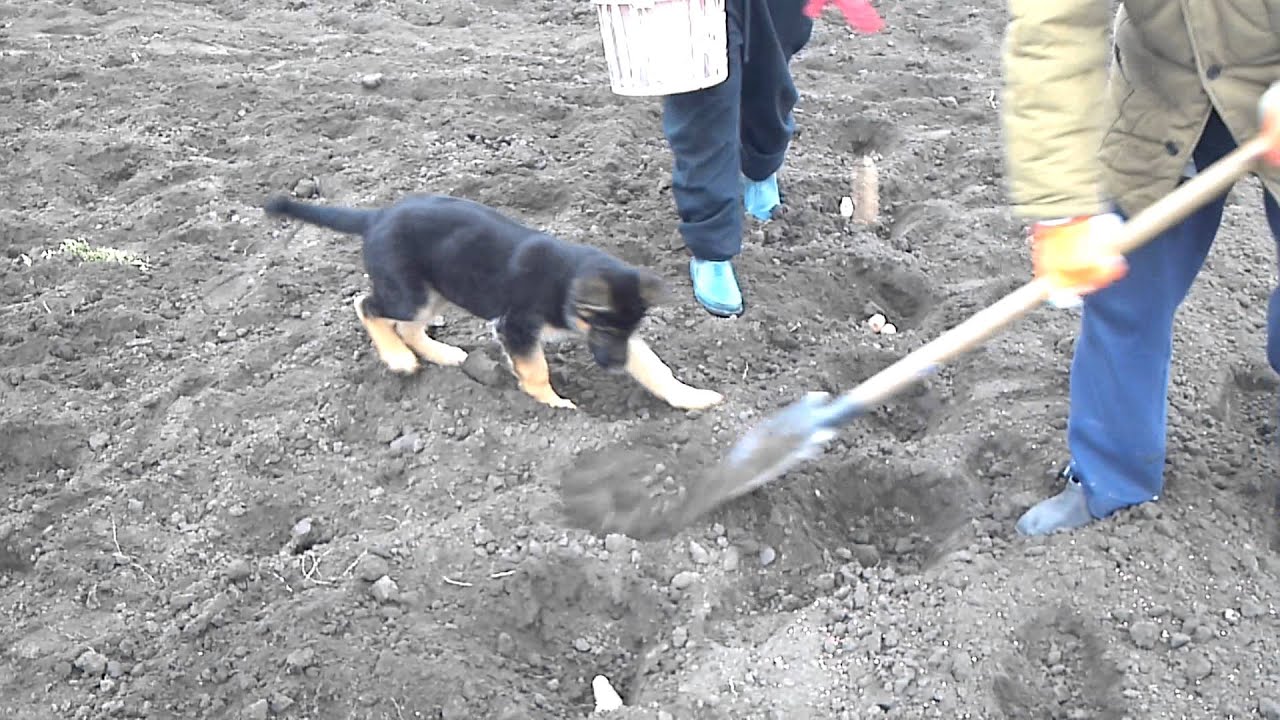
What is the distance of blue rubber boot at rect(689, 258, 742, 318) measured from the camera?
13.1ft

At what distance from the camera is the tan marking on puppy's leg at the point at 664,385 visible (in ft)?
11.5

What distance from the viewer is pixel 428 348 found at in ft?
12.4

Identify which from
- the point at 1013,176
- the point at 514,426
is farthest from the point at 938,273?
the point at 1013,176

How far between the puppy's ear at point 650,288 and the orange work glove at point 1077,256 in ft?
3.96

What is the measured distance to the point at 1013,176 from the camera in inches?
87.4

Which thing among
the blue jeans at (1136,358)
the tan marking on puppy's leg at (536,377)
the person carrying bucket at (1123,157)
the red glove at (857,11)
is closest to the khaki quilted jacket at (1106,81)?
the person carrying bucket at (1123,157)

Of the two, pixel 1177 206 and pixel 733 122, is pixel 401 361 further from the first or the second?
pixel 1177 206

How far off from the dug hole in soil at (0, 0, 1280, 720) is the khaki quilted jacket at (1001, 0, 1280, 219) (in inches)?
42.7

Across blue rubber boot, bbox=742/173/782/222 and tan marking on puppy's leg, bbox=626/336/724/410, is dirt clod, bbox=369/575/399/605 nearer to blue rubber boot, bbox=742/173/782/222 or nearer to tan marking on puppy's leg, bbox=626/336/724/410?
tan marking on puppy's leg, bbox=626/336/724/410

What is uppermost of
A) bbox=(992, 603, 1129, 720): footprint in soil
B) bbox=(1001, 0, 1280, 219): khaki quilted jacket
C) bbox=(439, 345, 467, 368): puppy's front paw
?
bbox=(1001, 0, 1280, 219): khaki quilted jacket

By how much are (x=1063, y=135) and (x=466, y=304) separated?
1.91 meters

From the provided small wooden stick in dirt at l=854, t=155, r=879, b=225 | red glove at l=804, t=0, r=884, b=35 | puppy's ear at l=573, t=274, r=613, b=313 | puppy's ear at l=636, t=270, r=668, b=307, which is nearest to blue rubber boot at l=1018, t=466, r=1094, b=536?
puppy's ear at l=636, t=270, r=668, b=307

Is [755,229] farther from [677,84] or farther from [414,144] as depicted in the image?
[414,144]

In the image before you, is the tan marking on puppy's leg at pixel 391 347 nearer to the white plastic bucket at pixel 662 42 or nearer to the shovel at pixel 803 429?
the shovel at pixel 803 429
